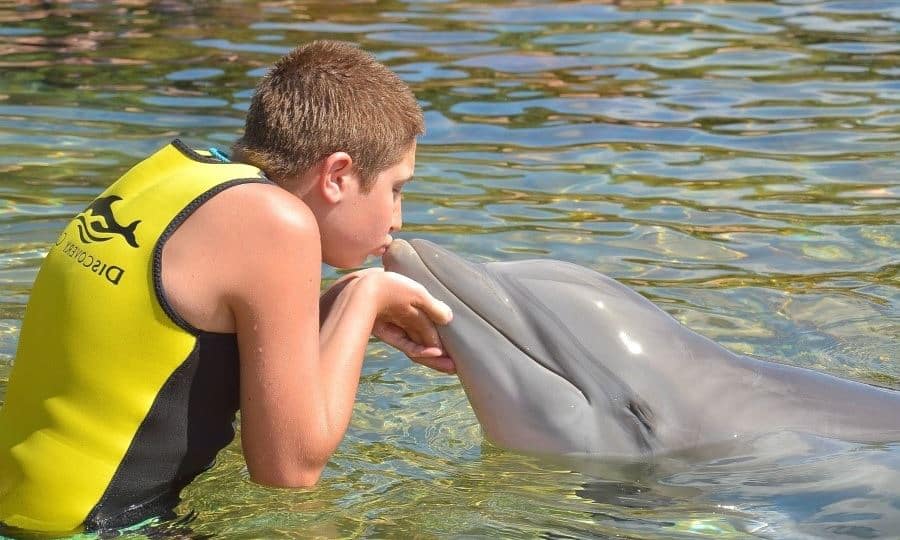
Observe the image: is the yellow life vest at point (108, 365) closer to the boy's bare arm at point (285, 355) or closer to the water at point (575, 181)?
the boy's bare arm at point (285, 355)

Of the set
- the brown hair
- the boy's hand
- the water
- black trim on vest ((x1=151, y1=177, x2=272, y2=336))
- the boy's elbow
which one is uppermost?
the brown hair

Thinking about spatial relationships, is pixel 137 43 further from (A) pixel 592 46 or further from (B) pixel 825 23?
(B) pixel 825 23

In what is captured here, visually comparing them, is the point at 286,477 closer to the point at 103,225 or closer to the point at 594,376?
the point at 103,225

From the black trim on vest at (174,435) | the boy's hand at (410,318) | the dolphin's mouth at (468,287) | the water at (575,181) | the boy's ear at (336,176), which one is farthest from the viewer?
the dolphin's mouth at (468,287)

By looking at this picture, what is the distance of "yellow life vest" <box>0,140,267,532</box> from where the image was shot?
424cm

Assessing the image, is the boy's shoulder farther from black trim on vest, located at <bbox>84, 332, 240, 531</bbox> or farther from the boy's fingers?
the boy's fingers

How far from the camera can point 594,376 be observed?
5.09m

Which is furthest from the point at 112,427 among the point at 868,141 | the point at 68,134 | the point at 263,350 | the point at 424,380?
the point at 868,141

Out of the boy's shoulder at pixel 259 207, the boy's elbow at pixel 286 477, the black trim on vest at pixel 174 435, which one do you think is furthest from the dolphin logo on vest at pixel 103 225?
the boy's elbow at pixel 286 477

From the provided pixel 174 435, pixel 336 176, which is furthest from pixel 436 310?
pixel 174 435

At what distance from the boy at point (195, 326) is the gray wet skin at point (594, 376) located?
0.56m

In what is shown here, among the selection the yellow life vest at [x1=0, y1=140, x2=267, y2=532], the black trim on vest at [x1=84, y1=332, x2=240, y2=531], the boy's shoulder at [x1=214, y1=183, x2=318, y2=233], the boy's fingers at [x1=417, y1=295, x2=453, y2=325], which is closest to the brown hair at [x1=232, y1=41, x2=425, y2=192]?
the yellow life vest at [x1=0, y1=140, x2=267, y2=532]

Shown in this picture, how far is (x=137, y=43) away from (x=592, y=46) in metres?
4.26

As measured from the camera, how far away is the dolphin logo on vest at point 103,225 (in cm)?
427
